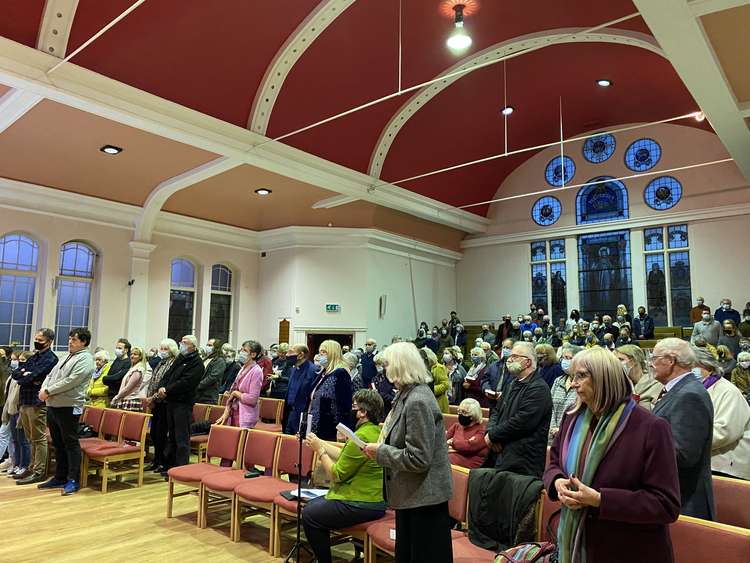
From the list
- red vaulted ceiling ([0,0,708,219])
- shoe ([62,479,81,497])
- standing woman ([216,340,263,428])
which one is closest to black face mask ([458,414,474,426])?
standing woman ([216,340,263,428])

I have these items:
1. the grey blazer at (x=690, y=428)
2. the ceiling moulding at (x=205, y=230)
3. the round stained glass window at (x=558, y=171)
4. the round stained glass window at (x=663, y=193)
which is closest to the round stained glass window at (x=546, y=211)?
the round stained glass window at (x=558, y=171)

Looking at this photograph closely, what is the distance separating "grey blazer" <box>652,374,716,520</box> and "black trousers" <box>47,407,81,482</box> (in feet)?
17.8

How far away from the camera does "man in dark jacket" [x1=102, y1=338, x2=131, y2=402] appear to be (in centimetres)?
732

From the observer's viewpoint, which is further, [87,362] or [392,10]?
[392,10]

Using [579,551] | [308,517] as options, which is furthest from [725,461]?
[308,517]

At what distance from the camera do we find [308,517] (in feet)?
11.3

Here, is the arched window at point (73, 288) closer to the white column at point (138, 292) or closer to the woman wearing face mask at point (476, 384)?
the white column at point (138, 292)

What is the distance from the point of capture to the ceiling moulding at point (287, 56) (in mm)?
7879

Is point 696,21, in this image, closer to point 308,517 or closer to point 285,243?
point 308,517

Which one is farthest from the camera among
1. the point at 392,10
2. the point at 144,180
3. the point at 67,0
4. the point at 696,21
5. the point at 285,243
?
the point at 285,243

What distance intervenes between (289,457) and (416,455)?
235 cm

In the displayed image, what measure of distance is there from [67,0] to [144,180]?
4739mm

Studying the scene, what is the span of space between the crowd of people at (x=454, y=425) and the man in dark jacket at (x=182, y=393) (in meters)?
0.01

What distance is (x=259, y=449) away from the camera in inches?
191
